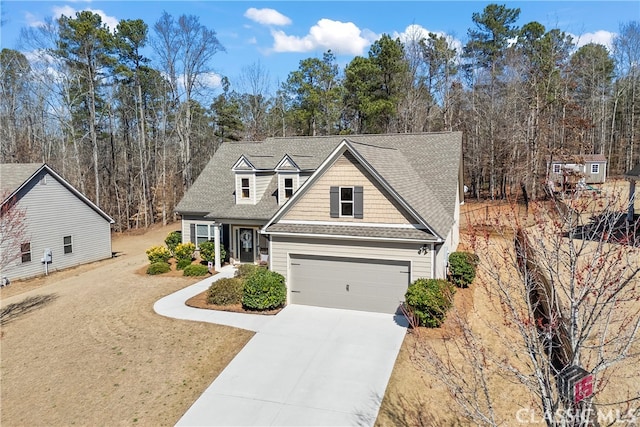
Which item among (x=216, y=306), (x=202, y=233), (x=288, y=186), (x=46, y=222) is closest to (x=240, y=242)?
(x=202, y=233)

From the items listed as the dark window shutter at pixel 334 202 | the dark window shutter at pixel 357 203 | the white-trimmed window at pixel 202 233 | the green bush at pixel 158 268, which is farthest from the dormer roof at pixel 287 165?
the green bush at pixel 158 268

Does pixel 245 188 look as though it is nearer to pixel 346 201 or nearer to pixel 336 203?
pixel 336 203

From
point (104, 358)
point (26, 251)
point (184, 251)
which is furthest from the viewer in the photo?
point (26, 251)

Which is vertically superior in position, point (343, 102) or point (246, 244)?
point (343, 102)

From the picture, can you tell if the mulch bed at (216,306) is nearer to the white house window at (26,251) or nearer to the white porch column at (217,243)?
the white porch column at (217,243)

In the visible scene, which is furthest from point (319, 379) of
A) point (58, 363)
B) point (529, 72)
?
point (529, 72)

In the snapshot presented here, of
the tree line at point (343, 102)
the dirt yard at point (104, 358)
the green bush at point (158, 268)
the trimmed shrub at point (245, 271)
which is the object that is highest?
the tree line at point (343, 102)

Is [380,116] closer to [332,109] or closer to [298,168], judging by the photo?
[332,109]
